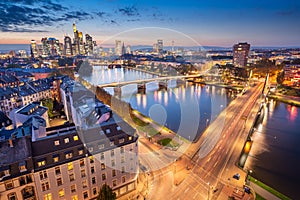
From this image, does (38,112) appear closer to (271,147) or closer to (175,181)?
(175,181)

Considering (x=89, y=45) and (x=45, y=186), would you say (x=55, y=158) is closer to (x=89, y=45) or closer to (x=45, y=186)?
(x=45, y=186)

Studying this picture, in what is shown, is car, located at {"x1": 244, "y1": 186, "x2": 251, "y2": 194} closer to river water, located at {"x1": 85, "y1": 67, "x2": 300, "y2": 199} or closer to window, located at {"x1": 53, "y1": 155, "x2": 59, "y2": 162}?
river water, located at {"x1": 85, "y1": 67, "x2": 300, "y2": 199}

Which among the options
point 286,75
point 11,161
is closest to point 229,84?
point 286,75

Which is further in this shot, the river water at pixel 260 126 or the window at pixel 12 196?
the river water at pixel 260 126

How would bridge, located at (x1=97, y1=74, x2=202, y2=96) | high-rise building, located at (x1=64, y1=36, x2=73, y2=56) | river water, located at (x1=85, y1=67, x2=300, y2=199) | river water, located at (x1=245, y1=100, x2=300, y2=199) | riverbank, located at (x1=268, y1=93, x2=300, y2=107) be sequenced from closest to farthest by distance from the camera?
river water, located at (x1=245, y1=100, x2=300, y2=199) → river water, located at (x1=85, y1=67, x2=300, y2=199) → riverbank, located at (x1=268, y1=93, x2=300, y2=107) → bridge, located at (x1=97, y1=74, x2=202, y2=96) → high-rise building, located at (x1=64, y1=36, x2=73, y2=56)

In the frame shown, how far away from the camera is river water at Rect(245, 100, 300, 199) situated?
10.4 metres

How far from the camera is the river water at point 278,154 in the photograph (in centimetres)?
1045

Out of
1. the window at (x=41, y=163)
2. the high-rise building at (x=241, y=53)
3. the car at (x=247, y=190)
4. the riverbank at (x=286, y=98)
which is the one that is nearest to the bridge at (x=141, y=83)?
the riverbank at (x=286, y=98)

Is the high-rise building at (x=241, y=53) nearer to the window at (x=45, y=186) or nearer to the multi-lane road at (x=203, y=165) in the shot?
the multi-lane road at (x=203, y=165)

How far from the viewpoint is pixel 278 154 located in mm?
13055

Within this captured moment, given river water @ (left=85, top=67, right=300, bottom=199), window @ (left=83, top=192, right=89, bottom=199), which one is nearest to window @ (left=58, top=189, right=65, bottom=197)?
window @ (left=83, top=192, right=89, bottom=199)

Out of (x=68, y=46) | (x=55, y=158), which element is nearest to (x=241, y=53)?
(x=55, y=158)

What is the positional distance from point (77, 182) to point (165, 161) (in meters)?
5.17

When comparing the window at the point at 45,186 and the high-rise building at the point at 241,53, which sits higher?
the high-rise building at the point at 241,53
